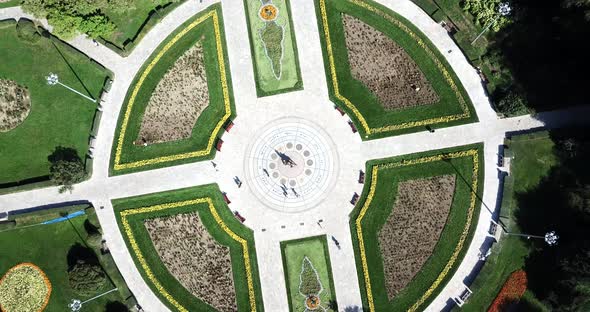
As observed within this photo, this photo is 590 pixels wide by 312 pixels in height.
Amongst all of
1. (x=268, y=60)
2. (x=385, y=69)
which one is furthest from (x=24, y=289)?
(x=385, y=69)

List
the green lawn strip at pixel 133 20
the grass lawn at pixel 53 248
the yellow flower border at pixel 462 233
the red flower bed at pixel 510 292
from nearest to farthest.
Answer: the red flower bed at pixel 510 292 → the yellow flower border at pixel 462 233 → the grass lawn at pixel 53 248 → the green lawn strip at pixel 133 20

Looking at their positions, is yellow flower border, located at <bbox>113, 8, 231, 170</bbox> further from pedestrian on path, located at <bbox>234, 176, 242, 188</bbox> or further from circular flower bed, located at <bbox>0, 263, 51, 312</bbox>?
circular flower bed, located at <bbox>0, 263, 51, 312</bbox>

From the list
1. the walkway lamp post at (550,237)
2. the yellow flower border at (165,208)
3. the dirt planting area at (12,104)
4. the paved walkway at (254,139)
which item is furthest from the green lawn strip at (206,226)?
the walkway lamp post at (550,237)

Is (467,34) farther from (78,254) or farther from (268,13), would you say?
(78,254)

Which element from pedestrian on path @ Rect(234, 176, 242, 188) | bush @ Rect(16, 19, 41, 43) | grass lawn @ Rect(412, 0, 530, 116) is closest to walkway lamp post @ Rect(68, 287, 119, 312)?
pedestrian on path @ Rect(234, 176, 242, 188)

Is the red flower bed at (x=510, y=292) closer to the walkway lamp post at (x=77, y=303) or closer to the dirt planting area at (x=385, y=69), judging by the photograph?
the dirt planting area at (x=385, y=69)

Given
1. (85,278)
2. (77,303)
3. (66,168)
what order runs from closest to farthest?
(77,303) → (85,278) → (66,168)
